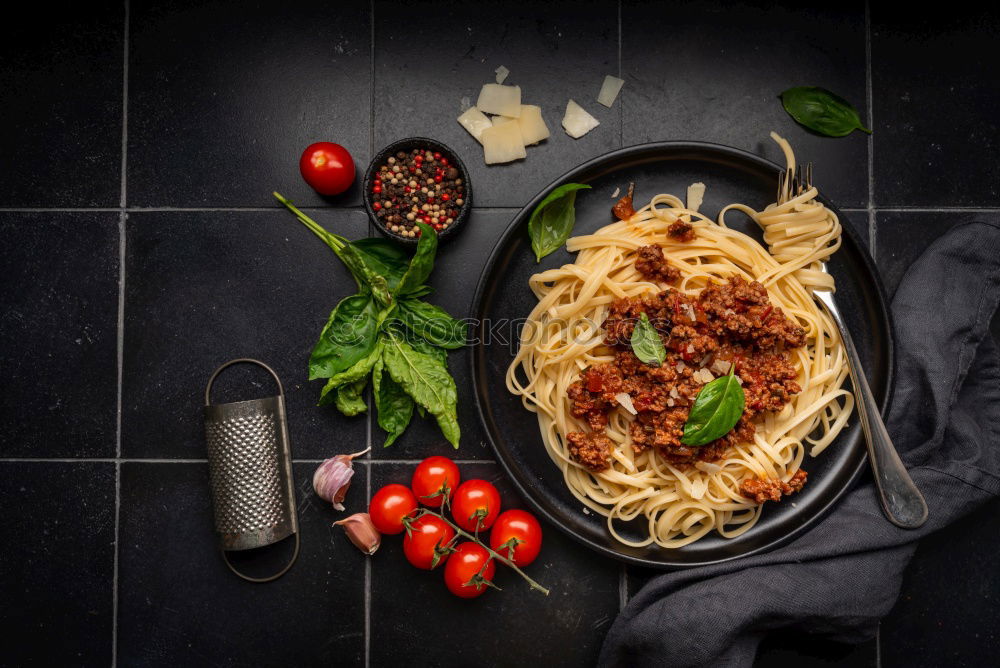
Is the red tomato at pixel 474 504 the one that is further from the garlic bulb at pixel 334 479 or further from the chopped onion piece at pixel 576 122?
the chopped onion piece at pixel 576 122

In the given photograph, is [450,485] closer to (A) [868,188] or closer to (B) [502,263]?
(B) [502,263]

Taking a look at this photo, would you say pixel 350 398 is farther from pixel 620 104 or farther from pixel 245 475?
pixel 620 104

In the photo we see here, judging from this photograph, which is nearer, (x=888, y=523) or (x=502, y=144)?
(x=888, y=523)

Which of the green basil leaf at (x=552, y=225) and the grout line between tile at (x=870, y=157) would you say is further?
the grout line between tile at (x=870, y=157)

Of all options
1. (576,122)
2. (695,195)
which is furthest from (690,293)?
(576,122)

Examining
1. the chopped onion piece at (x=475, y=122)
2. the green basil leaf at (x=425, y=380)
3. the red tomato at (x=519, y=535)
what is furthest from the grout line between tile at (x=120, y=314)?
the red tomato at (x=519, y=535)

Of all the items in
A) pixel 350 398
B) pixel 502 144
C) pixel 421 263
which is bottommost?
pixel 350 398
